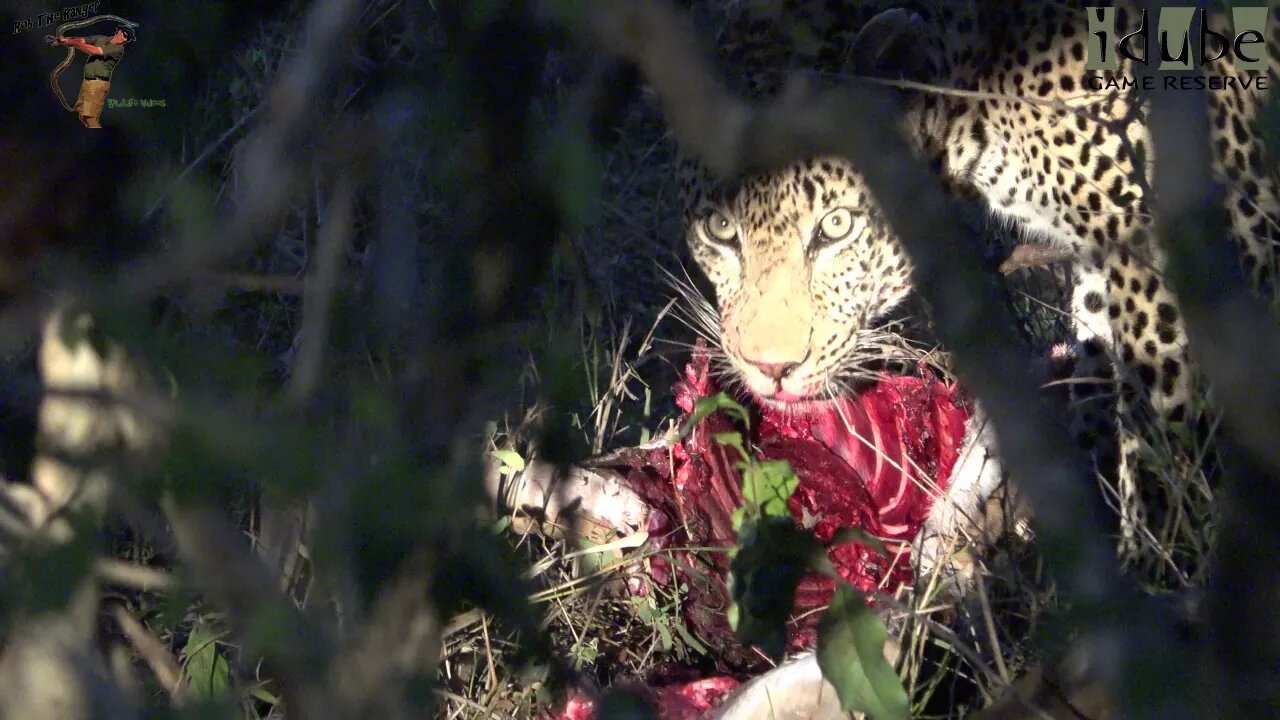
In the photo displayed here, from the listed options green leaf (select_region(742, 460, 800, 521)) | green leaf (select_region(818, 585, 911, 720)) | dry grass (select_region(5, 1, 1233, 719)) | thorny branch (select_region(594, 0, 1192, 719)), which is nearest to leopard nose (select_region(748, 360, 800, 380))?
dry grass (select_region(5, 1, 1233, 719))

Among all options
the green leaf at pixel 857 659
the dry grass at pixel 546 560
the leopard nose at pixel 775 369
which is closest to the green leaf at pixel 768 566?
the green leaf at pixel 857 659

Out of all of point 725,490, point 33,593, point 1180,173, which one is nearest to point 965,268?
point 1180,173

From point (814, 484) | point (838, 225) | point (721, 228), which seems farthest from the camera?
point (721, 228)

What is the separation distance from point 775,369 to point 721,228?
0.55m

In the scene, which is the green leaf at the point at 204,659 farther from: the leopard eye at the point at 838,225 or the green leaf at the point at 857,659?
the leopard eye at the point at 838,225

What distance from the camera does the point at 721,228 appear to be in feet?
10.8

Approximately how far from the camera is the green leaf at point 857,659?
1.26 meters

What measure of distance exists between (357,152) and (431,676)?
0.40 m

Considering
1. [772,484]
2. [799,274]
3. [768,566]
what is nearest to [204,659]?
[772,484]

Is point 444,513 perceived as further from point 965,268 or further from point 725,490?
point 725,490

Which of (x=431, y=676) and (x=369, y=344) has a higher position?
(x=369, y=344)

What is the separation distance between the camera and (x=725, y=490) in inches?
101

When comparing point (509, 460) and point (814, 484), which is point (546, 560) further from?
point (814, 484)

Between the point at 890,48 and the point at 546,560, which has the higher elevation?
the point at 890,48
